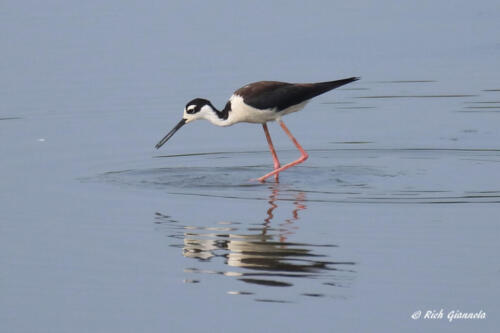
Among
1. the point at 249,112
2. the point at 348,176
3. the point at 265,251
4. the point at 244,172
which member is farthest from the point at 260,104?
the point at 265,251

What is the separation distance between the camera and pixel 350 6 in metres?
21.8

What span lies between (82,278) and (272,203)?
2.91m

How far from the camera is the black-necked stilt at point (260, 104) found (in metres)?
13.0

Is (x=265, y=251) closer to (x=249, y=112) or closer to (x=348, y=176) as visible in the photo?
(x=348, y=176)

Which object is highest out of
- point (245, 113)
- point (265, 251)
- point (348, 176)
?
point (245, 113)

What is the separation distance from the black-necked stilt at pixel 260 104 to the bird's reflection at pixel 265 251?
7.73 ft

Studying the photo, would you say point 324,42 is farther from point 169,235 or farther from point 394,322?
point 394,322

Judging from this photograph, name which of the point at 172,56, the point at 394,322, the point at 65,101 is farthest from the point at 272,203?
the point at 172,56

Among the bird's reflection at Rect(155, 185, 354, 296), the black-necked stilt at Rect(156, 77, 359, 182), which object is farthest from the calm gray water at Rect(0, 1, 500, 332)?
the black-necked stilt at Rect(156, 77, 359, 182)

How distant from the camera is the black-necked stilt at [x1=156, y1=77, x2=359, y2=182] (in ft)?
42.6

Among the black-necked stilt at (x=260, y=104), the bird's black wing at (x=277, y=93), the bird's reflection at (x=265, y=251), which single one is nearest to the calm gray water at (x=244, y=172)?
the bird's reflection at (x=265, y=251)

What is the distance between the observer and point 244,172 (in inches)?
508

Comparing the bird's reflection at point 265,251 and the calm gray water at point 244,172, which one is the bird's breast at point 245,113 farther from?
the bird's reflection at point 265,251

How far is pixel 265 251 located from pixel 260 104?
387cm
